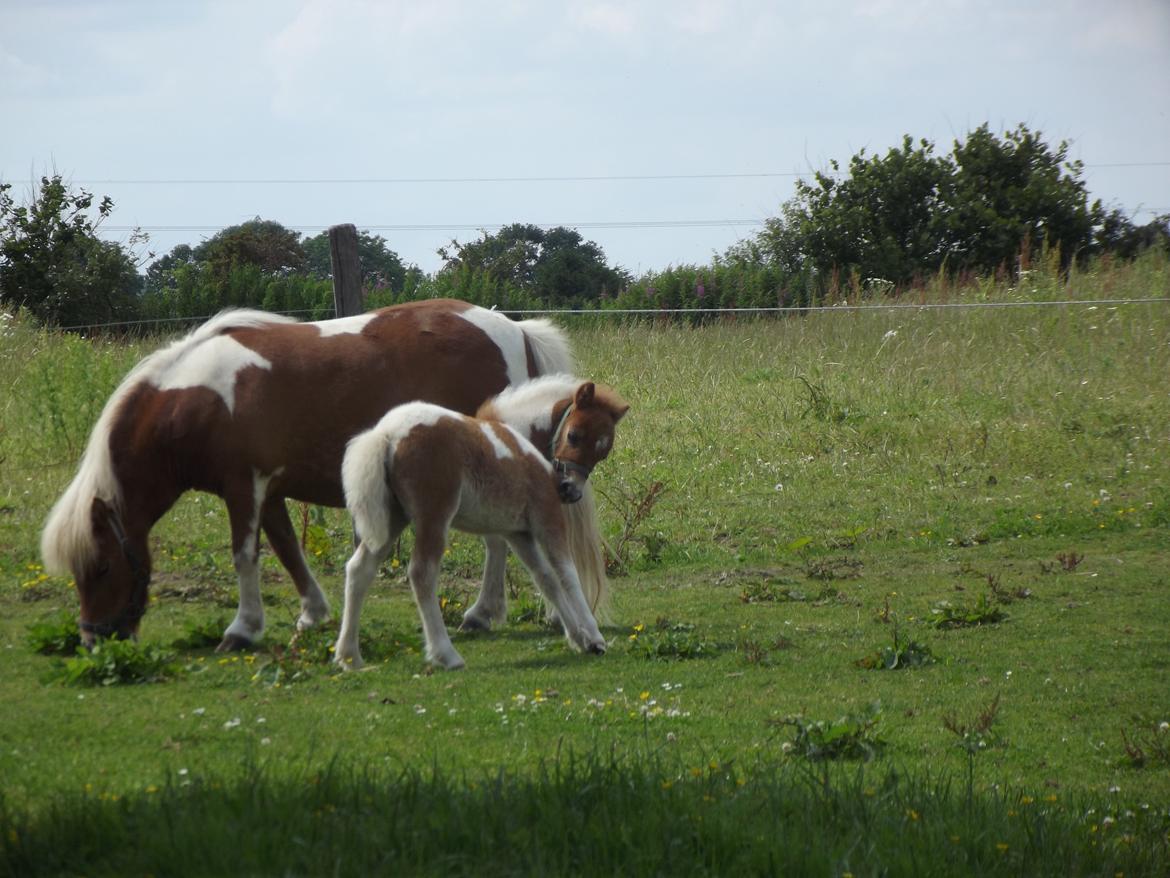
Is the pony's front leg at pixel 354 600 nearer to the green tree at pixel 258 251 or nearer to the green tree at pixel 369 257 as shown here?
the green tree at pixel 258 251

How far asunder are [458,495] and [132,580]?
1.99 meters

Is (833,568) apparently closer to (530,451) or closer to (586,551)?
(586,551)

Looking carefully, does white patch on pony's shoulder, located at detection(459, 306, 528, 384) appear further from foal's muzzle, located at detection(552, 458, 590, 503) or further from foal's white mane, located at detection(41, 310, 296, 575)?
foal's white mane, located at detection(41, 310, 296, 575)

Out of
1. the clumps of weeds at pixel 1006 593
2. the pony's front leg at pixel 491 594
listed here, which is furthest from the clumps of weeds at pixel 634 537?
the clumps of weeds at pixel 1006 593

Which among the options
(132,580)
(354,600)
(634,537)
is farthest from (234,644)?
(634,537)

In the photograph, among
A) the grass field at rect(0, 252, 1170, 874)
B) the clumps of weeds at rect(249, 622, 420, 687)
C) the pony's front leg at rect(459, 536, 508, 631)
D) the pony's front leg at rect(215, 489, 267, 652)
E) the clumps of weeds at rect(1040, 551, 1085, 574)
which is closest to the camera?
the grass field at rect(0, 252, 1170, 874)

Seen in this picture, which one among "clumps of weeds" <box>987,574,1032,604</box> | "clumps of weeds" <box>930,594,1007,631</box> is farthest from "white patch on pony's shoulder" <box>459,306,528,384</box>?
"clumps of weeds" <box>987,574,1032,604</box>

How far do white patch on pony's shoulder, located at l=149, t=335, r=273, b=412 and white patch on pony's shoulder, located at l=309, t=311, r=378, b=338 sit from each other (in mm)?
561

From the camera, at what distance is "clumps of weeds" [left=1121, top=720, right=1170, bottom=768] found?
17.8ft

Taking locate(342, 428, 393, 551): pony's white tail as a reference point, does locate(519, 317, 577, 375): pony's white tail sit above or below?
above

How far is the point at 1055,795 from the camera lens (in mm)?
4914

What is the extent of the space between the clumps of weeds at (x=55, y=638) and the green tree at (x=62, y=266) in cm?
1585

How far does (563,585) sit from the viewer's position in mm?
7586

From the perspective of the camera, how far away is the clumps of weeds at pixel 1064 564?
9695mm
